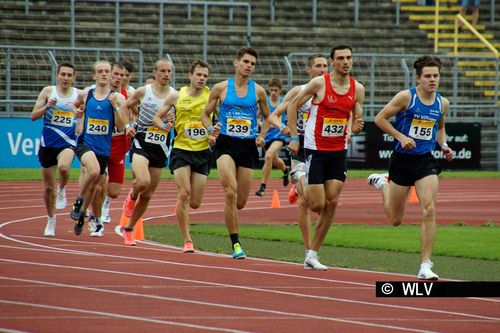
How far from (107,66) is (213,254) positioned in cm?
329

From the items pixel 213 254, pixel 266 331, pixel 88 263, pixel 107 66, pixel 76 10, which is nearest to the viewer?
pixel 266 331

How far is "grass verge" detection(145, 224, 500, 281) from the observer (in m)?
12.8

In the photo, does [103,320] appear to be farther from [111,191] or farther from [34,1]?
[34,1]

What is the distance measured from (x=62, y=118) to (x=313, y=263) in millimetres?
5655

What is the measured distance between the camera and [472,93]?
1464 inches

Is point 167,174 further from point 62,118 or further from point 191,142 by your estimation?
point 191,142

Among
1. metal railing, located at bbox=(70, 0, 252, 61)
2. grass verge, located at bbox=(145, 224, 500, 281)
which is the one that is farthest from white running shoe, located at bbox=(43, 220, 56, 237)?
metal railing, located at bbox=(70, 0, 252, 61)

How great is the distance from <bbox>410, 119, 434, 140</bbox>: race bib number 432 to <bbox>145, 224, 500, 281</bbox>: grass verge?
1.31m

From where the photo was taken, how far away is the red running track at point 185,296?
867 centimetres

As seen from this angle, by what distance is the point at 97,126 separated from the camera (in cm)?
1585

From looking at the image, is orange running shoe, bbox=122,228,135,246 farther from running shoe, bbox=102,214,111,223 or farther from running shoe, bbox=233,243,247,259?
running shoe, bbox=102,214,111,223

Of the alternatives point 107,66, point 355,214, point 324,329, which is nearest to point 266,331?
point 324,329

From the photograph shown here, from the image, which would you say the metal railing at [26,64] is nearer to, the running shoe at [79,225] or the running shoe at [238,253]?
the running shoe at [79,225]

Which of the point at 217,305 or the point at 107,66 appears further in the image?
the point at 107,66
